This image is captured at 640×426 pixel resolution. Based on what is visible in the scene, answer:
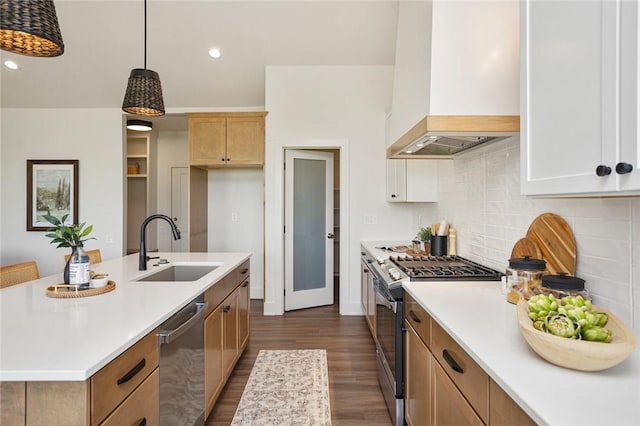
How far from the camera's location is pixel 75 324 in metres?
1.27

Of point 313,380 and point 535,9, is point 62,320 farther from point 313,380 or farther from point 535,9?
point 535,9

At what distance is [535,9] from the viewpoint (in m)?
1.22

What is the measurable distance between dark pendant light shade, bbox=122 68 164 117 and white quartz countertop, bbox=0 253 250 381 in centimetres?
110

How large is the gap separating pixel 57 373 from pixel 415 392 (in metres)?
1.53

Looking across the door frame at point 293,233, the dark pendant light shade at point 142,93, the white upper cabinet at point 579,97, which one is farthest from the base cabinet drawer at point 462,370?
the door frame at point 293,233

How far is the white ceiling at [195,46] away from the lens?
3.59m

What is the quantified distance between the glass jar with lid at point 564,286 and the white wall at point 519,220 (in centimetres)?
14

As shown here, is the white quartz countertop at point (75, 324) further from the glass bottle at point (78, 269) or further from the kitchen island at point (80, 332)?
the glass bottle at point (78, 269)

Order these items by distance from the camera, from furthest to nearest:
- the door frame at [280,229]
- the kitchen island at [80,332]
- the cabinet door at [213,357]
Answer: the door frame at [280,229], the cabinet door at [213,357], the kitchen island at [80,332]

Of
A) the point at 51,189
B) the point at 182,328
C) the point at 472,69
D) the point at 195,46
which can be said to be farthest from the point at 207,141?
the point at 472,69

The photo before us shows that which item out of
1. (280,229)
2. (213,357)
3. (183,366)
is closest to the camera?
(183,366)

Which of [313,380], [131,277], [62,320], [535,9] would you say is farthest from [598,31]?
[313,380]

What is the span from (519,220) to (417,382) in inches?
40.8

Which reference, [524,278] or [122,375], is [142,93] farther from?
[524,278]
